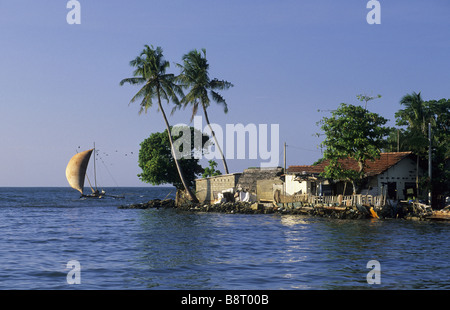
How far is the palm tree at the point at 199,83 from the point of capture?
5634cm

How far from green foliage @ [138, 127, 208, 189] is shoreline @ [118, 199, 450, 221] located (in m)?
7.66

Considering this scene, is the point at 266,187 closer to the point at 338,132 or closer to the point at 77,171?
the point at 338,132

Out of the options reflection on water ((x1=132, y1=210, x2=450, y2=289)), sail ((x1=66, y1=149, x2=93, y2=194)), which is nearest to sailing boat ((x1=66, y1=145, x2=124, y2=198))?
sail ((x1=66, y1=149, x2=93, y2=194))

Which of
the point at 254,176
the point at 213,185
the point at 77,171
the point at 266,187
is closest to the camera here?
the point at 266,187

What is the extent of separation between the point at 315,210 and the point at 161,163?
26.2 metres

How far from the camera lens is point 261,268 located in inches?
727

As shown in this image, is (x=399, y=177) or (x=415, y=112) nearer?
(x=399, y=177)

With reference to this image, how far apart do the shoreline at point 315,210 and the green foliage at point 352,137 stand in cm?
278

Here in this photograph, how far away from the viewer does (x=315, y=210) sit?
135 ft

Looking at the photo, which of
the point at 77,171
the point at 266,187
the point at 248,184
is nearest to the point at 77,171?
the point at 77,171

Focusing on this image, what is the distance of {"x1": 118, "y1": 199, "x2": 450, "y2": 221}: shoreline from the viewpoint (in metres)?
37.4
